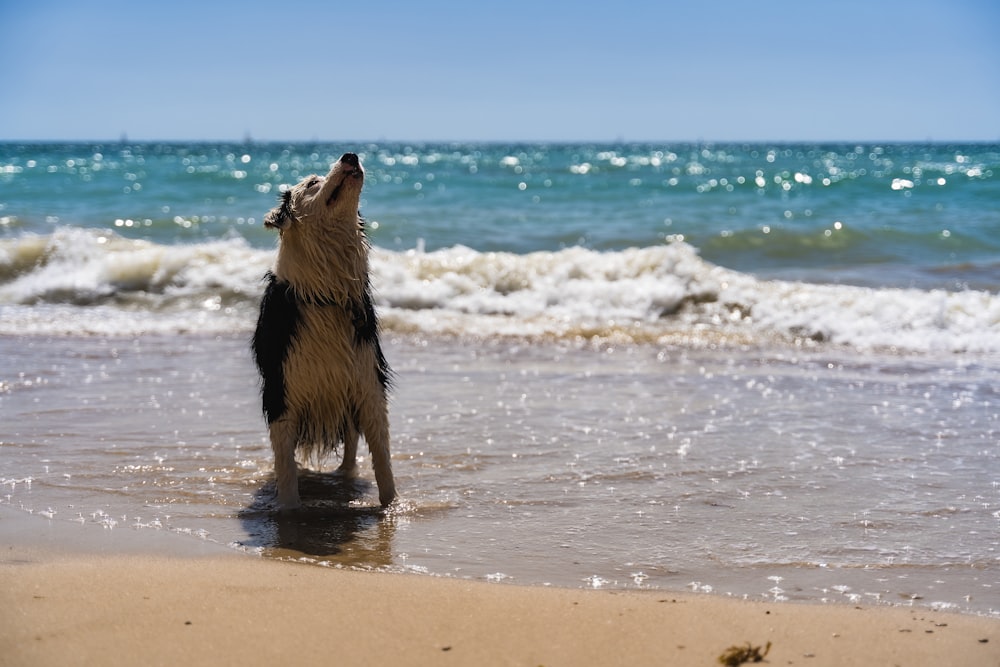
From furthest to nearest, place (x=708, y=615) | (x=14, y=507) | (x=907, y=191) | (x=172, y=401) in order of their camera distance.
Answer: (x=907, y=191)
(x=172, y=401)
(x=14, y=507)
(x=708, y=615)

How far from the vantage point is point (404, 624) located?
3.38 metres

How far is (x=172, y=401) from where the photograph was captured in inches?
281

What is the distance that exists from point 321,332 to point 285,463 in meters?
0.66

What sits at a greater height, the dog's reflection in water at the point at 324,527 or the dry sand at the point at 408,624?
the dry sand at the point at 408,624

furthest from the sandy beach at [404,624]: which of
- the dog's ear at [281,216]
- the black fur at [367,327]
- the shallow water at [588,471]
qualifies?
the dog's ear at [281,216]

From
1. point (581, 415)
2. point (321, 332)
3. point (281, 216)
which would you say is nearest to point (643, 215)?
point (581, 415)

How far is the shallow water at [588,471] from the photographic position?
417 centimetres

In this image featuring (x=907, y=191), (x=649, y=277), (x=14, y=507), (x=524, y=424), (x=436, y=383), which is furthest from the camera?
(x=907, y=191)

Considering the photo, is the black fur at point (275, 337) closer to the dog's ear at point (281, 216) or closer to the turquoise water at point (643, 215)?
→ the dog's ear at point (281, 216)

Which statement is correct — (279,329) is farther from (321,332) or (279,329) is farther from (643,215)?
(643,215)

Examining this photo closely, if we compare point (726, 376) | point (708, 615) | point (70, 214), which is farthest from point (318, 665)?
point (70, 214)

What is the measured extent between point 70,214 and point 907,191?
64.9 ft

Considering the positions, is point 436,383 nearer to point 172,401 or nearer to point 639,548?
point 172,401

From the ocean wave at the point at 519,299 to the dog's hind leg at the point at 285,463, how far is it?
5.23 metres
